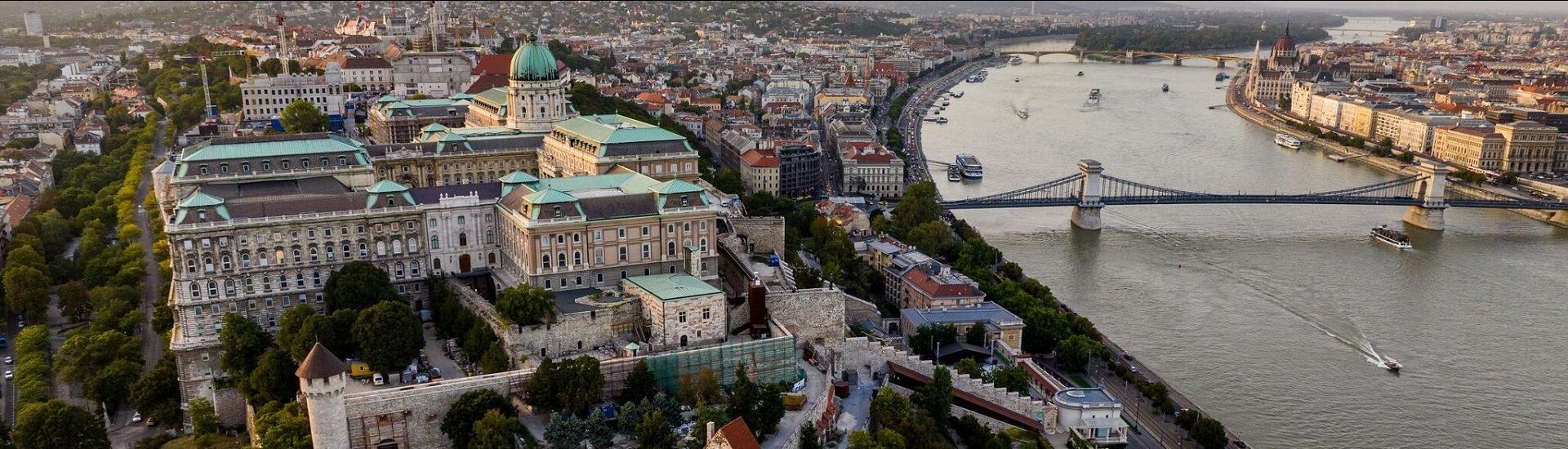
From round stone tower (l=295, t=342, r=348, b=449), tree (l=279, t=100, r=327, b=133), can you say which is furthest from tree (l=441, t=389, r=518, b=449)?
tree (l=279, t=100, r=327, b=133)

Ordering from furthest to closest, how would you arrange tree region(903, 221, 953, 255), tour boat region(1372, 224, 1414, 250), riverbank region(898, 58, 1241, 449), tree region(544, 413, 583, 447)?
tour boat region(1372, 224, 1414, 250) < tree region(903, 221, 953, 255) < riverbank region(898, 58, 1241, 449) < tree region(544, 413, 583, 447)

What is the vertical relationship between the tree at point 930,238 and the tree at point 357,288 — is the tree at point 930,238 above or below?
below

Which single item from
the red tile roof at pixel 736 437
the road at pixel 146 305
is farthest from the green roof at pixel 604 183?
the road at pixel 146 305

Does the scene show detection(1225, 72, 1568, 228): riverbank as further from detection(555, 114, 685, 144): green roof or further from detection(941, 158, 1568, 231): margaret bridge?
detection(555, 114, 685, 144): green roof

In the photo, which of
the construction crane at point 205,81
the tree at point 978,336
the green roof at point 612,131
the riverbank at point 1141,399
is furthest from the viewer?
the construction crane at point 205,81

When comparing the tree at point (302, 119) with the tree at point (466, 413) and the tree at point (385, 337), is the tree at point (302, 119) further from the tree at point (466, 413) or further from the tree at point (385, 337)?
the tree at point (466, 413)

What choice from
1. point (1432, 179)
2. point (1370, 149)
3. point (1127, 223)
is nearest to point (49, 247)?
point (1127, 223)

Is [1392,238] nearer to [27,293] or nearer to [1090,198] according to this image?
→ [1090,198]
